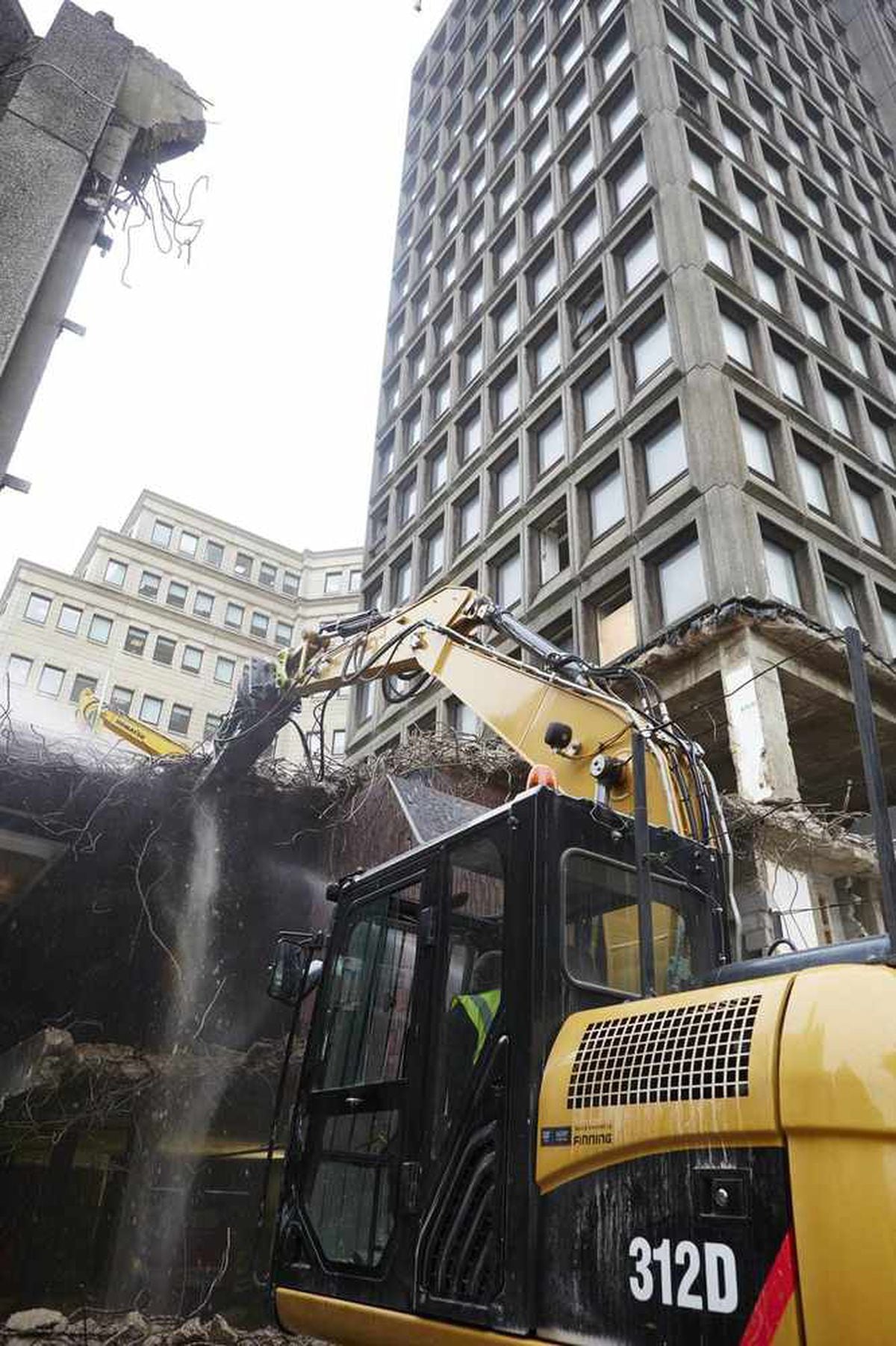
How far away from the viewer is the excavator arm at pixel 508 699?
600 cm

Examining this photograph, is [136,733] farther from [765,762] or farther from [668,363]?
[765,762]

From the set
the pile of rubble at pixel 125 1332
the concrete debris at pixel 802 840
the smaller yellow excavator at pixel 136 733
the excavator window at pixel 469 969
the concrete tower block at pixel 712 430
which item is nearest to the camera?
the excavator window at pixel 469 969

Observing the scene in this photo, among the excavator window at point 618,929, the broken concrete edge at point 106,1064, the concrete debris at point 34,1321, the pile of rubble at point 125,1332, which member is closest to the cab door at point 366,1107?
the excavator window at point 618,929

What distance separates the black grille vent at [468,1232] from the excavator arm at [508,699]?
2083 millimetres

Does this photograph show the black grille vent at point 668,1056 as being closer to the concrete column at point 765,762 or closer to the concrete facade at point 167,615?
the concrete column at point 765,762

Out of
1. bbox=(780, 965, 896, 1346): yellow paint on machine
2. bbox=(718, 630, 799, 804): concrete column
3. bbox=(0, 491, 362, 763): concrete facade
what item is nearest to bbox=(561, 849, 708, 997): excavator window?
bbox=(780, 965, 896, 1346): yellow paint on machine

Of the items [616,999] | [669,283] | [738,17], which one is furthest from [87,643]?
[616,999]

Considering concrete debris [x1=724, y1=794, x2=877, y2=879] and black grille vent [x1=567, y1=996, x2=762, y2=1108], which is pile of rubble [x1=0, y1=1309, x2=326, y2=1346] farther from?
concrete debris [x1=724, y1=794, x2=877, y2=879]

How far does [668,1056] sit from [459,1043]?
1283 millimetres

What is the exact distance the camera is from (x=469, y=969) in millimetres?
4488

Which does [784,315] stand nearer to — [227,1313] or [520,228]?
[520,228]

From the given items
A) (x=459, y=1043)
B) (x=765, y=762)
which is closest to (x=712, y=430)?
(x=765, y=762)

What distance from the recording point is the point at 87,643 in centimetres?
4762

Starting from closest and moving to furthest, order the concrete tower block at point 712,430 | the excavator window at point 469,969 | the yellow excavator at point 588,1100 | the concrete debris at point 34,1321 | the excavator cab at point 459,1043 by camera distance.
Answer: the yellow excavator at point 588,1100, the excavator cab at point 459,1043, the excavator window at point 469,969, the concrete debris at point 34,1321, the concrete tower block at point 712,430
